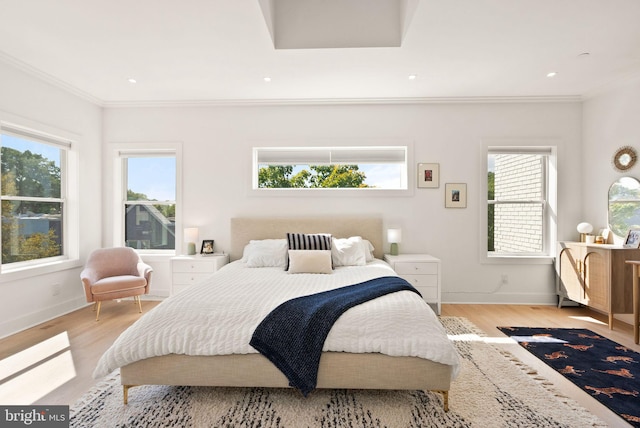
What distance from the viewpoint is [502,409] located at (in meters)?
1.91

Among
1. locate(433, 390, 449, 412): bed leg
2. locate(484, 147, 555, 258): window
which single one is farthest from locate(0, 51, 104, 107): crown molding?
locate(484, 147, 555, 258): window

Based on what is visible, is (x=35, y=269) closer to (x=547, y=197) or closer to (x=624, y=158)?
(x=547, y=197)

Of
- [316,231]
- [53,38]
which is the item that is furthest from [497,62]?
[53,38]

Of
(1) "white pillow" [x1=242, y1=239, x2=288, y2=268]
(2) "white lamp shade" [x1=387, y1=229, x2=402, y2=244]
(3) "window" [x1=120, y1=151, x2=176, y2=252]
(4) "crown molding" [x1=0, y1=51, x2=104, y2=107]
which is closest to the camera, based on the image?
(4) "crown molding" [x1=0, y1=51, x2=104, y2=107]

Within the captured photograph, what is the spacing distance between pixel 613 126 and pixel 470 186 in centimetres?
167

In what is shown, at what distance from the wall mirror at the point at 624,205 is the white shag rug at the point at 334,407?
2.46m

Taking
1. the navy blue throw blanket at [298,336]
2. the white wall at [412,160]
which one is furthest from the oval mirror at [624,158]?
the navy blue throw blanket at [298,336]

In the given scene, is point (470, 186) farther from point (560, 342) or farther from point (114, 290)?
point (114, 290)

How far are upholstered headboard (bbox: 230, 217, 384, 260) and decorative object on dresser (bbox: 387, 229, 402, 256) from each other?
0.16m

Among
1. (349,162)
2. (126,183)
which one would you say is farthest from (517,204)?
(126,183)

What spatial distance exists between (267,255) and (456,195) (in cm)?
259

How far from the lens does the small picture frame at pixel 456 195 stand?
415cm

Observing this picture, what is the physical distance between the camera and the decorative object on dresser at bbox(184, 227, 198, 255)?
404 centimetres

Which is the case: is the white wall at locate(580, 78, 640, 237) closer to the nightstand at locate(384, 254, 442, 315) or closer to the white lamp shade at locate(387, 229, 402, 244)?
the nightstand at locate(384, 254, 442, 315)
